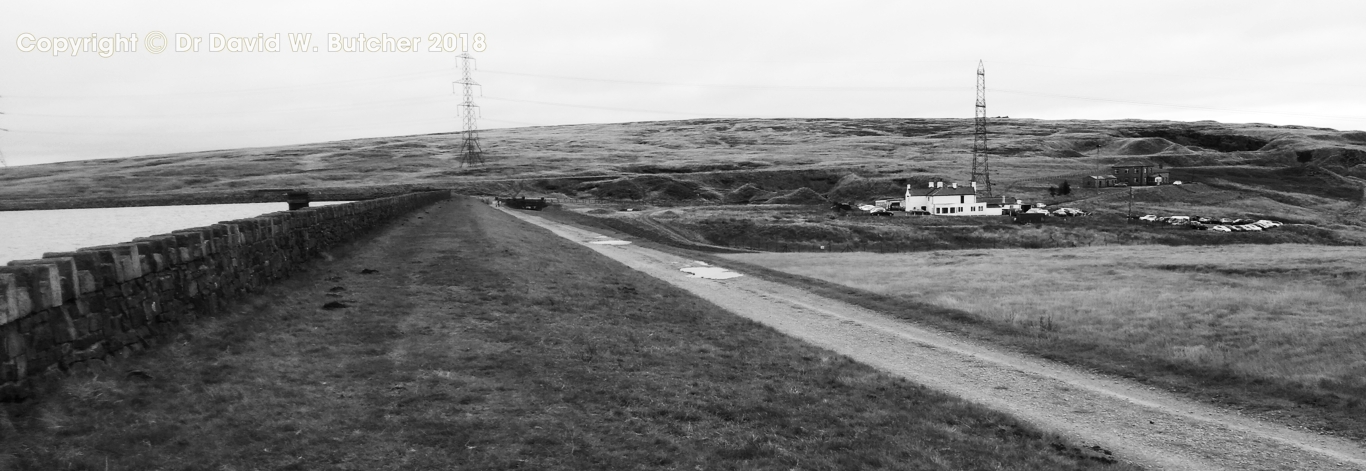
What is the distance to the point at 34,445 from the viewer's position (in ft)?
26.0

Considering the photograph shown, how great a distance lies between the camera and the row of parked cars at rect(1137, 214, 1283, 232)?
84625mm

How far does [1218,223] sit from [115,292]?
102861mm

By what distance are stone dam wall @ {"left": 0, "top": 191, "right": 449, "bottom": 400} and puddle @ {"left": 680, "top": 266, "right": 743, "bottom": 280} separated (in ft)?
65.6

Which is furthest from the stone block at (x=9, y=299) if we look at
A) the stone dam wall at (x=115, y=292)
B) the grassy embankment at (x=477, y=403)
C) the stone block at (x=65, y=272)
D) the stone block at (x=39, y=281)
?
the grassy embankment at (x=477, y=403)

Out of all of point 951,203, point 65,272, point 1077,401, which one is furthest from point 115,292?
point 951,203

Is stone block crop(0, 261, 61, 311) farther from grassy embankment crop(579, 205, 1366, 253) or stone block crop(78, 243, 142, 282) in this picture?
grassy embankment crop(579, 205, 1366, 253)

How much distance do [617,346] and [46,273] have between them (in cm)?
902

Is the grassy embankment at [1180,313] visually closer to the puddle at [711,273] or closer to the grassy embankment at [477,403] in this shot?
the puddle at [711,273]

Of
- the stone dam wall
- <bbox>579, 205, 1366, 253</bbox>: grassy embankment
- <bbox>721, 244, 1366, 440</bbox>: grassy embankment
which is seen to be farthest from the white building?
the stone dam wall

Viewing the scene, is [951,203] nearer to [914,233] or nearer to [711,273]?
[914,233]

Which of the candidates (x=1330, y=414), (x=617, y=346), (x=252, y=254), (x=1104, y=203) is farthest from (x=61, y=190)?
(x=1104, y=203)

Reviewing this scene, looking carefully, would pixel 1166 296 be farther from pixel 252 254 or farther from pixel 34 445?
pixel 34 445

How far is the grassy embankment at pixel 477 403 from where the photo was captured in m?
8.81

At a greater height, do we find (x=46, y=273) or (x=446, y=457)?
(x=46, y=273)
